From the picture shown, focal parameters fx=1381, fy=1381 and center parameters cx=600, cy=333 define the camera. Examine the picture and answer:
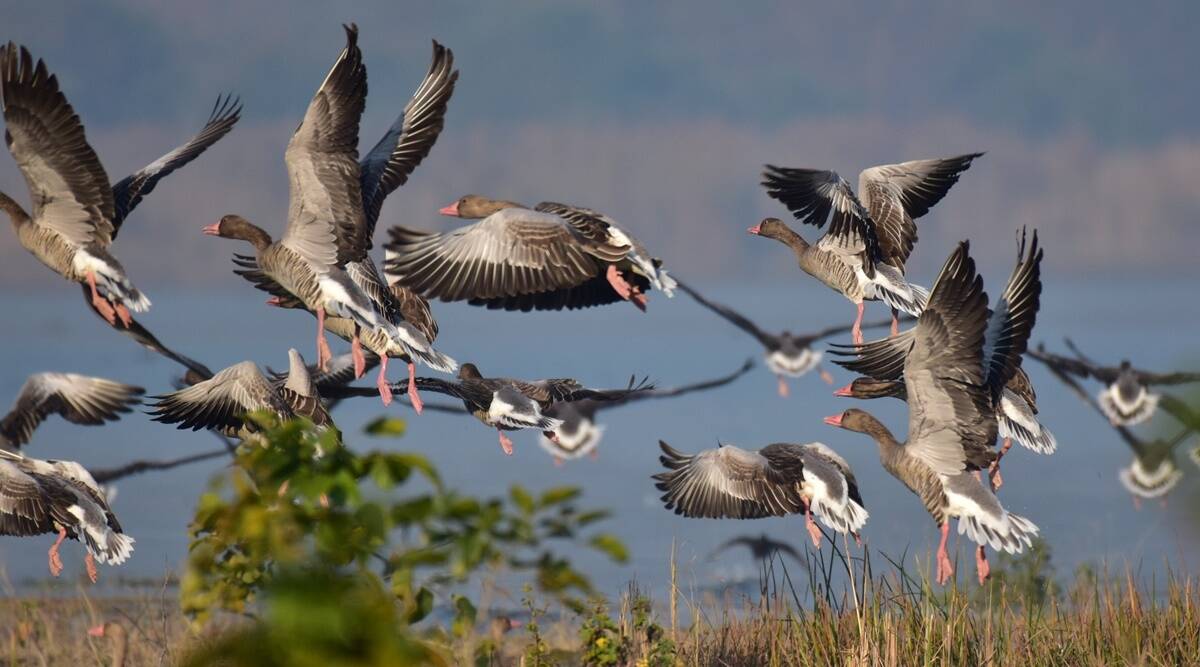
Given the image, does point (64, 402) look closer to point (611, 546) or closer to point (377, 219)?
point (377, 219)

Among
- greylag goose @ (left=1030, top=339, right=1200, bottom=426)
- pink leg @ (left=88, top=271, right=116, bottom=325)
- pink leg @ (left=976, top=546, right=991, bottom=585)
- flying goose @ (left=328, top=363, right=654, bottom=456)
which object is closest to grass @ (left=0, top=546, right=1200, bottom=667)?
pink leg @ (left=976, top=546, right=991, bottom=585)

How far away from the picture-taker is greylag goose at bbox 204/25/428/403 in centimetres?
913

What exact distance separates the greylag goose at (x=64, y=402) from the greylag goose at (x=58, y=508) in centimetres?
240

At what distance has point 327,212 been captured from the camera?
374 inches

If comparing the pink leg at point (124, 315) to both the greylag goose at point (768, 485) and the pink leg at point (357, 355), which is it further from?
the greylag goose at point (768, 485)

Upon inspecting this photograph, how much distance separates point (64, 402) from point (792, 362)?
15.0 m

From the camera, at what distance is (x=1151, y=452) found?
17172 mm

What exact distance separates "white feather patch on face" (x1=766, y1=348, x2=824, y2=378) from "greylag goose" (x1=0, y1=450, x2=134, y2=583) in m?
16.5

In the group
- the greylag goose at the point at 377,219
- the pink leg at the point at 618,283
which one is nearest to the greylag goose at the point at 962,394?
the pink leg at the point at 618,283

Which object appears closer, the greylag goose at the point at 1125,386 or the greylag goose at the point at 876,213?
the greylag goose at the point at 876,213

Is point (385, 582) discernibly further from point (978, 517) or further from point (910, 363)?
point (978, 517)

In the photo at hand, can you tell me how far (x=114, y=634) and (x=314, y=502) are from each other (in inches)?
287

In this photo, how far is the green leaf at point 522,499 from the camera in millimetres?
3256

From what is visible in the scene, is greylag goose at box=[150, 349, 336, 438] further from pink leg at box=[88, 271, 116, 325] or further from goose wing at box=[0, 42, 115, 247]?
goose wing at box=[0, 42, 115, 247]
